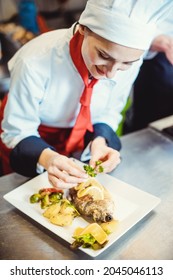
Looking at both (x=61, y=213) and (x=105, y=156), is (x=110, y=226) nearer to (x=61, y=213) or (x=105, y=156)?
(x=61, y=213)

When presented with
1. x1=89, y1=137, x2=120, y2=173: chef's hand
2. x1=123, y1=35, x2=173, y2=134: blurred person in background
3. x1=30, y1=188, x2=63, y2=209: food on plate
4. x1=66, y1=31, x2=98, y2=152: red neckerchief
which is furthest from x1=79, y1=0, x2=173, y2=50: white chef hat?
x1=123, y1=35, x2=173, y2=134: blurred person in background

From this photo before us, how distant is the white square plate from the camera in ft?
3.21

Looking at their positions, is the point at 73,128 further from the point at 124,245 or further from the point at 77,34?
the point at 124,245

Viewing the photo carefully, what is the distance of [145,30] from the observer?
1.00m

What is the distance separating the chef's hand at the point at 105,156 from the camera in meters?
1.16

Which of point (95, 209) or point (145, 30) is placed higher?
point (145, 30)

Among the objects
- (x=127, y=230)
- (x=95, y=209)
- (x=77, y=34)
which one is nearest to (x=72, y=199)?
(x=95, y=209)

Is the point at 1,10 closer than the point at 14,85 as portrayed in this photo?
No

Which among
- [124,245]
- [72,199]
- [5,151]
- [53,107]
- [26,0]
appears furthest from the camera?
[26,0]

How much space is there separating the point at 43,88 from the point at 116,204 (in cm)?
44

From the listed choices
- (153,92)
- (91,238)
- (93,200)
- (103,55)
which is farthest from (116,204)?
(153,92)

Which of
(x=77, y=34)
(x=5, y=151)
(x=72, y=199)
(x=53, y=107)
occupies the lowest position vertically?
(x=5, y=151)

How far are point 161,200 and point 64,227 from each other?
0.32 meters

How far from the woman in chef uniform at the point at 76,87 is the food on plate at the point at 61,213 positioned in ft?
0.18
